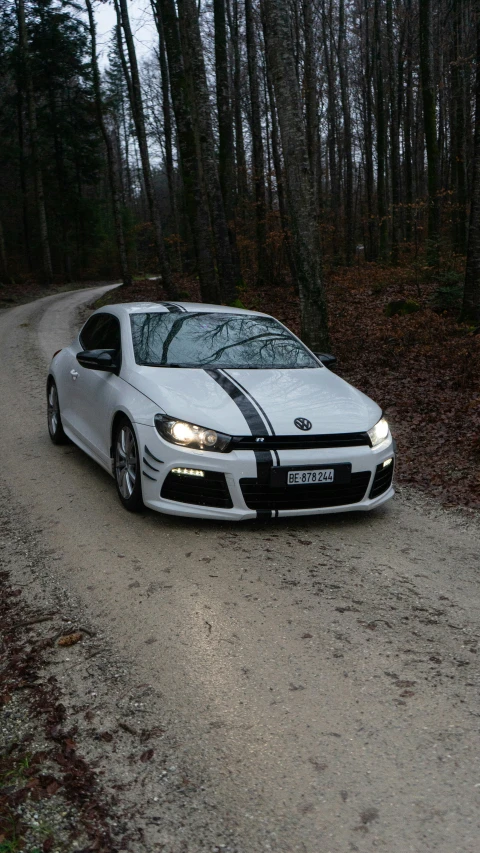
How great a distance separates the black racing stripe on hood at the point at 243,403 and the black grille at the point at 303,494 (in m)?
0.40

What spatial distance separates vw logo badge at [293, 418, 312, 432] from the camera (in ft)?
17.4

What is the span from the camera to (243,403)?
216 inches

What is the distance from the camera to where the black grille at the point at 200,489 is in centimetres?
511

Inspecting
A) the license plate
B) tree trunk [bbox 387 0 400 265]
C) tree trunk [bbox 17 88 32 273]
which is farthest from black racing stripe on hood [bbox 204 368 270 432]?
tree trunk [bbox 17 88 32 273]

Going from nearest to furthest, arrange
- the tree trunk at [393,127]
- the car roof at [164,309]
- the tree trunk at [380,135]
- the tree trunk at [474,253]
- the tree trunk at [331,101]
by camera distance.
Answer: the car roof at [164,309]
the tree trunk at [474,253]
the tree trunk at [380,135]
the tree trunk at [393,127]
the tree trunk at [331,101]

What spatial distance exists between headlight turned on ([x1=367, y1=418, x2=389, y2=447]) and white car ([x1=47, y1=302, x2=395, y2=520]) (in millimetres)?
11

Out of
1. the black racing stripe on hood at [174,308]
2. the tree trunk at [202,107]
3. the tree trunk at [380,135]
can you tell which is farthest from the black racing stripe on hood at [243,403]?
the tree trunk at [380,135]

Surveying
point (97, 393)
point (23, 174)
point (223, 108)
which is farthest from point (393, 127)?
point (97, 393)

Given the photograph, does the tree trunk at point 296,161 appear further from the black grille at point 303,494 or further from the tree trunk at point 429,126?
the tree trunk at point 429,126

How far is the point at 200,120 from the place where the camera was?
16078mm

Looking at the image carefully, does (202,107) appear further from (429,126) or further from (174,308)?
(174,308)

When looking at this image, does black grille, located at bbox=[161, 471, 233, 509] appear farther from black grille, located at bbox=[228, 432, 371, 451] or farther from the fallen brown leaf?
the fallen brown leaf

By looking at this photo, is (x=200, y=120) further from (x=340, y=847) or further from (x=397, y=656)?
(x=340, y=847)

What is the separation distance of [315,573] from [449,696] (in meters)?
1.46
